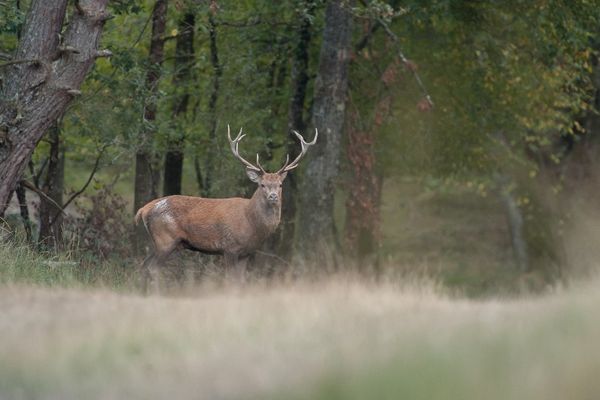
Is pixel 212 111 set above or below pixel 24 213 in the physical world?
above

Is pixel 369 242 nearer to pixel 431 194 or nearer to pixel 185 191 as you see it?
pixel 185 191

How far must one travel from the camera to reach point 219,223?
17.0 meters

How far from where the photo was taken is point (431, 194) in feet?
148

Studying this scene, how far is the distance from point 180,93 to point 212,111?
0.68 m

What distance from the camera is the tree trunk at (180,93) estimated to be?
22734 millimetres

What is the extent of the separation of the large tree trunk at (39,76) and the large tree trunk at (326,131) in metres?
4.96

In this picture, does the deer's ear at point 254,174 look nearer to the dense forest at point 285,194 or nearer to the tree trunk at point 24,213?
the dense forest at point 285,194

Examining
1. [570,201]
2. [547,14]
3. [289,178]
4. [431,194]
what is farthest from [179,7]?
[431,194]

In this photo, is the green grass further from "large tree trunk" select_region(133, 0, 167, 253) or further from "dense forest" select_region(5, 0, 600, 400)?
"large tree trunk" select_region(133, 0, 167, 253)

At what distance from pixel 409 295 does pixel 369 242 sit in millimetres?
16876

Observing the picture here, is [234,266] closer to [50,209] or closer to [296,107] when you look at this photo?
[50,209]

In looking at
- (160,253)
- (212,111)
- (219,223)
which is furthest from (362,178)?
(160,253)

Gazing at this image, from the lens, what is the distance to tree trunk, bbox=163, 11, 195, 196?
Answer: 2273cm

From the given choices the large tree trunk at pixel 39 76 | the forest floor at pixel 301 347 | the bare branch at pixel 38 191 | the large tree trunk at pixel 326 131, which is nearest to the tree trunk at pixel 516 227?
the large tree trunk at pixel 326 131
